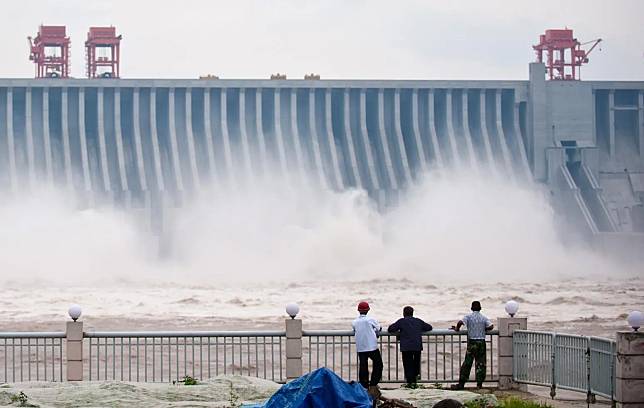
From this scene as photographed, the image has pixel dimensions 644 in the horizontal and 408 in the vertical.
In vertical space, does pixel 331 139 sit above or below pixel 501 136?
below

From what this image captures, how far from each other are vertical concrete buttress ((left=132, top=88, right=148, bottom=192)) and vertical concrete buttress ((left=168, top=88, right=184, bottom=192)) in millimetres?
1151

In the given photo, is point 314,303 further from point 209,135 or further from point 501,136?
point 501,136

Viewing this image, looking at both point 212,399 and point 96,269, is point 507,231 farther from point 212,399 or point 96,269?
point 212,399

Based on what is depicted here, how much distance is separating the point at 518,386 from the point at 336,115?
39.0m

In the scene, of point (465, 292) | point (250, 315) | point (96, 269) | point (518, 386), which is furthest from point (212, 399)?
Result: point (96, 269)

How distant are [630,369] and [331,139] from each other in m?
40.2

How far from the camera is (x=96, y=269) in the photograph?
50906mm

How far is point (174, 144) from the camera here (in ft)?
175

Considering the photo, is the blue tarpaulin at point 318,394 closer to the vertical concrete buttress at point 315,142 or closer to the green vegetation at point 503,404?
the green vegetation at point 503,404

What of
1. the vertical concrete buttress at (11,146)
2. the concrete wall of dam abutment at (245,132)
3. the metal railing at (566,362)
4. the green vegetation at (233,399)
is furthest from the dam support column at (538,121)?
the green vegetation at (233,399)

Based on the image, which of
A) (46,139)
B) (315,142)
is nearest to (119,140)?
(46,139)

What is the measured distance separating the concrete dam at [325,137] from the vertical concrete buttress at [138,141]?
6 centimetres

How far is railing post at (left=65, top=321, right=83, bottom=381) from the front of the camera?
663 inches

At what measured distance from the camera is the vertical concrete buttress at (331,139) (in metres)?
54.3
